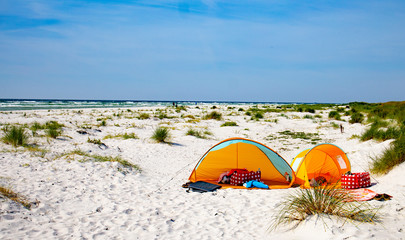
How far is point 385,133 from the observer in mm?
12273

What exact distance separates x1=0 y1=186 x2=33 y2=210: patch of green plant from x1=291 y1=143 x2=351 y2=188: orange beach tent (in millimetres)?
7223

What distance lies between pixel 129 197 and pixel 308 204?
4356 millimetres

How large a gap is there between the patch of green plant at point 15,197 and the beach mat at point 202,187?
3.95 meters

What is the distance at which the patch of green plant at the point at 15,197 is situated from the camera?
5.76 meters

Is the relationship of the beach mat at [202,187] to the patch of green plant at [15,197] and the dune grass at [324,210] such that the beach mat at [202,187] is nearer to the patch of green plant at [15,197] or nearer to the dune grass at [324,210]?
the dune grass at [324,210]

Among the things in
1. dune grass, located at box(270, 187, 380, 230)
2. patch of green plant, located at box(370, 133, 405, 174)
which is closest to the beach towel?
dune grass, located at box(270, 187, 380, 230)

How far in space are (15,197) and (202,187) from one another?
14.7 ft

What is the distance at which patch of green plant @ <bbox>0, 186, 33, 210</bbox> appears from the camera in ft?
18.9

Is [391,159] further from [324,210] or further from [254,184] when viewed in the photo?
[324,210]

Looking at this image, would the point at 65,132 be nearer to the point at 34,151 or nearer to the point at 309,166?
the point at 34,151

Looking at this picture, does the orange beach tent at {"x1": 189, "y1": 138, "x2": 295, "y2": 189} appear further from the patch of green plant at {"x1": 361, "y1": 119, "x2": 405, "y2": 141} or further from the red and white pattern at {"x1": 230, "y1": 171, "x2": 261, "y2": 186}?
the patch of green plant at {"x1": 361, "y1": 119, "x2": 405, "y2": 141}

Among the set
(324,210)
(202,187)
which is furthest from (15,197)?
(324,210)

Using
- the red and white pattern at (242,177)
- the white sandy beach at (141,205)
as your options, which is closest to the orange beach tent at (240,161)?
the red and white pattern at (242,177)

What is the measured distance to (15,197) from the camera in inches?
234
